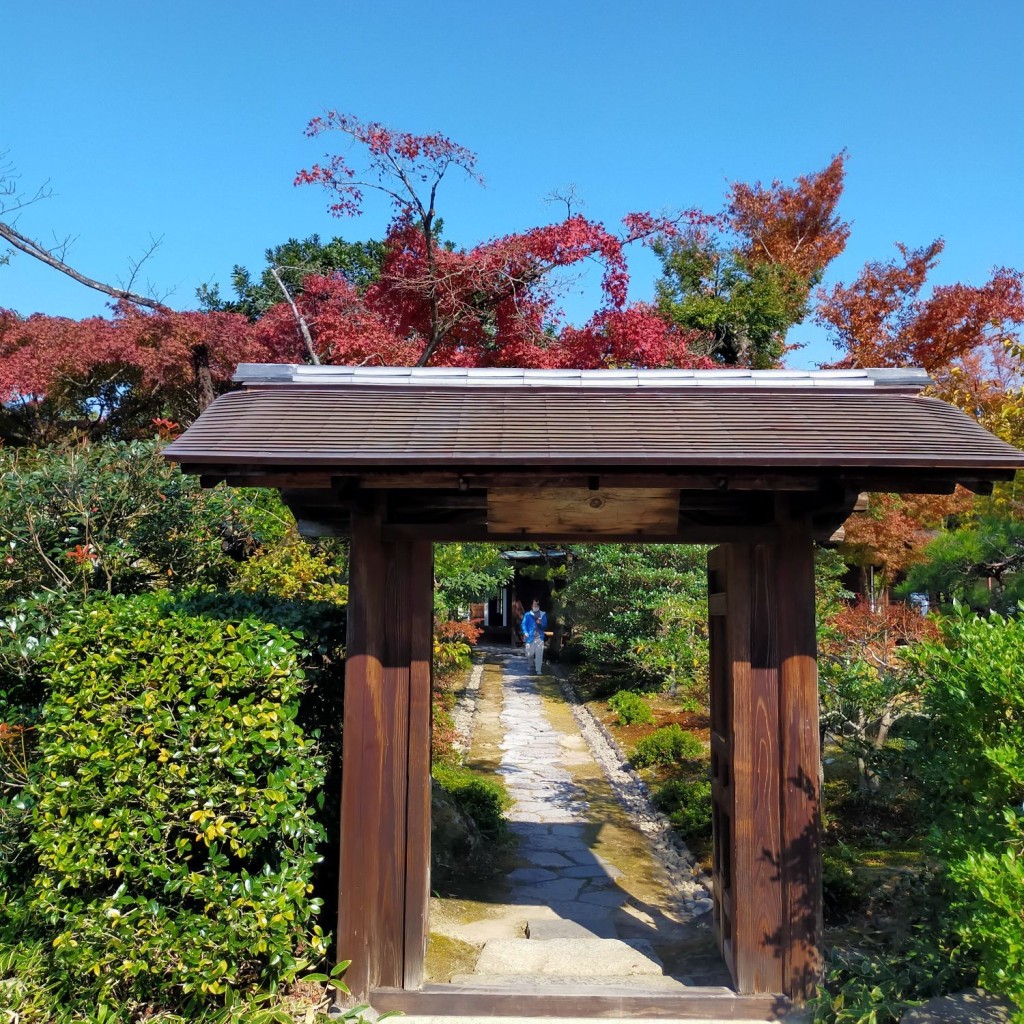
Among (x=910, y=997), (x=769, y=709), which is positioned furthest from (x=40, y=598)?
(x=910, y=997)

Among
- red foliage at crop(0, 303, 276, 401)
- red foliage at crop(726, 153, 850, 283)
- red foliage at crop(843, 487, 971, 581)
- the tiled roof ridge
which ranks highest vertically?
red foliage at crop(726, 153, 850, 283)

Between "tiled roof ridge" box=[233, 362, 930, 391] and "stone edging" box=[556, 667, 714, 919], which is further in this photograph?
"stone edging" box=[556, 667, 714, 919]

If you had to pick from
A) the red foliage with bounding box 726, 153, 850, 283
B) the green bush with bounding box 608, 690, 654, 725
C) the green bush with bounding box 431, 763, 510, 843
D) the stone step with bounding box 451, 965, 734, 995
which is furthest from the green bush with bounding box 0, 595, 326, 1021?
the red foliage with bounding box 726, 153, 850, 283

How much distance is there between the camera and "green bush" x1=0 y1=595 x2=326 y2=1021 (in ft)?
13.5

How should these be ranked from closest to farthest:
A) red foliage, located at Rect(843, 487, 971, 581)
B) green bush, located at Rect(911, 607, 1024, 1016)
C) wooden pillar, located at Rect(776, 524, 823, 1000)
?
green bush, located at Rect(911, 607, 1024, 1016)
wooden pillar, located at Rect(776, 524, 823, 1000)
red foliage, located at Rect(843, 487, 971, 581)

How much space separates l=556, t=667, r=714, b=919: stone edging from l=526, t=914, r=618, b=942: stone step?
0.77 m

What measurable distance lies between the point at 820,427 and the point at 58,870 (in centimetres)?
465

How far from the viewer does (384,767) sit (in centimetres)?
457

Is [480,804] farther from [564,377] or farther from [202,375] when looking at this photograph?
[202,375]

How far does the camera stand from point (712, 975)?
495cm

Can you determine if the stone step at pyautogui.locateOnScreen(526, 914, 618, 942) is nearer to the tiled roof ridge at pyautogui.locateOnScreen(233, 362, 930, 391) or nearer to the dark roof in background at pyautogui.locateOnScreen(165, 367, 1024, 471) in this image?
the dark roof in background at pyautogui.locateOnScreen(165, 367, 1024, 471)

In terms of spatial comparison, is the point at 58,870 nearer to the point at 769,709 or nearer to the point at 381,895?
the point at 381,895

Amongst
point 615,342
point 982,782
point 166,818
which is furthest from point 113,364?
point 982,782

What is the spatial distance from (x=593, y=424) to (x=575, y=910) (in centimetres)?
408
